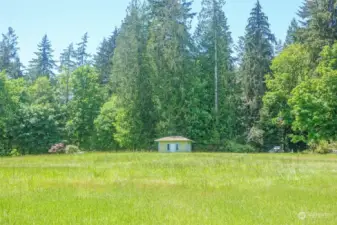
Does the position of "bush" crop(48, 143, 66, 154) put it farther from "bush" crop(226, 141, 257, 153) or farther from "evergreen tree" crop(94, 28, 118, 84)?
"evergreen tree" crop(94, 28, 118, 84)

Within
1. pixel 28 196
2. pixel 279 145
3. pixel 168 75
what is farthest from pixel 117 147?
pixel 28 196

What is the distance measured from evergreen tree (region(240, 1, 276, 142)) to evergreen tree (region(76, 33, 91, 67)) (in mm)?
30356

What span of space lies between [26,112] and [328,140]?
38.6 m

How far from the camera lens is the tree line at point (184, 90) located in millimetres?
46062

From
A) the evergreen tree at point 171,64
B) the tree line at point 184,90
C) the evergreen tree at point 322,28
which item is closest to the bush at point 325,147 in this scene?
the tree line at point 184,90

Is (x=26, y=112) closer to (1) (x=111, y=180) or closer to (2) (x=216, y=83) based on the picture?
(2) (x=216, y=83)

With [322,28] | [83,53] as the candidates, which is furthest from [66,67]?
[322,28]

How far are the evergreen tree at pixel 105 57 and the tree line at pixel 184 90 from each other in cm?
1015

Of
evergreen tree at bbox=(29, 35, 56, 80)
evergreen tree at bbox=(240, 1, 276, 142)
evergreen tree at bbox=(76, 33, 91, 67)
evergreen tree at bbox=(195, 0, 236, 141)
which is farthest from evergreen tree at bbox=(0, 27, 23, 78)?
evergreen tree at bbox=(240, 1, 276, 142)

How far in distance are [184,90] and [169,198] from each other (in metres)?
35.4

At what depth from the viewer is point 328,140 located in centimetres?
3947

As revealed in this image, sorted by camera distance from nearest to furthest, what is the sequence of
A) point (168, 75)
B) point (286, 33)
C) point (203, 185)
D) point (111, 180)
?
point (203, 185)
point (111, 180)
point (168, 75)
point (286, 33)

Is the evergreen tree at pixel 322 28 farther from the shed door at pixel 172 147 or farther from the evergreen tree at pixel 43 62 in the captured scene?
the evergreen tree at pixel 43 62

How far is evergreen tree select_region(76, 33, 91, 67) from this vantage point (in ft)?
218
